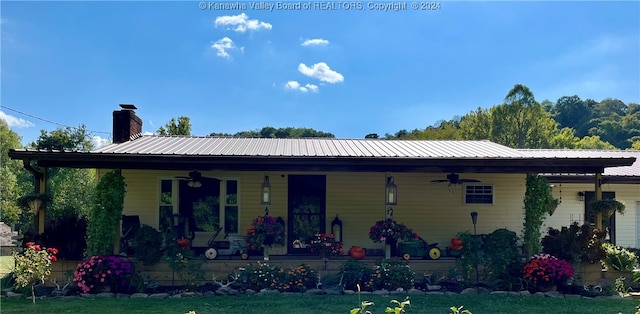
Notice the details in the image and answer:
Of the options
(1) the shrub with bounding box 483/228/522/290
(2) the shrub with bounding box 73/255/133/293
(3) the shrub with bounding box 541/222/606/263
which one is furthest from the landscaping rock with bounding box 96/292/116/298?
(3) the shrub with bounding box 541/222/606/263

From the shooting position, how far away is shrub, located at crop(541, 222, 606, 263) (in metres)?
7.31

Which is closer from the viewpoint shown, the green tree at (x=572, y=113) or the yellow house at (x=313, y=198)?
the yellow house at (x=313, y=198)

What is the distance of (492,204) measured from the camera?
1020cm

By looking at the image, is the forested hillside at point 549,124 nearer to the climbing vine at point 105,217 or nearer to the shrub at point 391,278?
the shrub at point 391,278

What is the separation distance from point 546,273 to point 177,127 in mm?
24134

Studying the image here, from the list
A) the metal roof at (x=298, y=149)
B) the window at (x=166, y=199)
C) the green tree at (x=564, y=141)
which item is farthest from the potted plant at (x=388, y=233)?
the green tree at (x=564, y=141)

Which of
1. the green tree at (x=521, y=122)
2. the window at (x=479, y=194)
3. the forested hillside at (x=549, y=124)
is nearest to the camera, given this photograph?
the window at (x=479, y=194)

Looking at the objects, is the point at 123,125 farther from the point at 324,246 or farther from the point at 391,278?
the point at 391,278

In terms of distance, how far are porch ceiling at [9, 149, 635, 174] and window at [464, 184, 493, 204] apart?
2578mm

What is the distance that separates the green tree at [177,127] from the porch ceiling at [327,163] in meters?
19.9

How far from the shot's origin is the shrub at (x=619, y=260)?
7406 millimetres

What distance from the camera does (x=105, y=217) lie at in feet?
23.1

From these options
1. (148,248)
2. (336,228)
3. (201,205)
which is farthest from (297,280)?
(201,205)

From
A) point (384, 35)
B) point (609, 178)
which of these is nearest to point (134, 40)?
point (384, 35)
